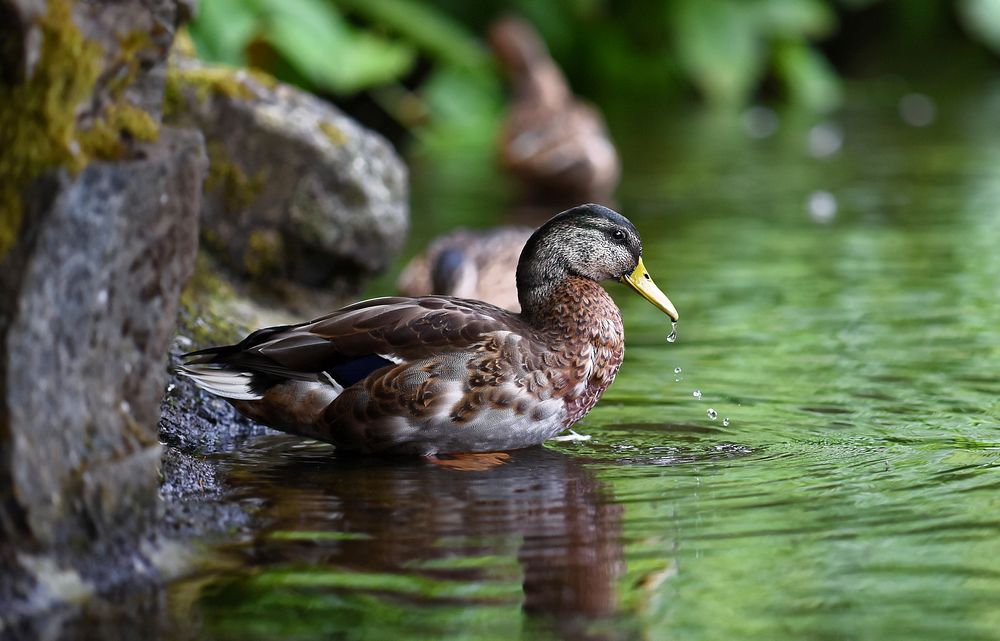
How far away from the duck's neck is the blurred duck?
7.60 m

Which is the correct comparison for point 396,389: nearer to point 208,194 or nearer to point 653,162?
point 208,194

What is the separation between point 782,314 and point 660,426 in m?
2.39

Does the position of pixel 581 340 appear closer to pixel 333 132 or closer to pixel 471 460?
pixel 471 460

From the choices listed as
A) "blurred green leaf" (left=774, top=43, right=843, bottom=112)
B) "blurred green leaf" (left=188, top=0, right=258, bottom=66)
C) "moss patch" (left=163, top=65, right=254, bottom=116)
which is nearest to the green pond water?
"moss patch" (left=163, top=65, right=254, bottom=116)

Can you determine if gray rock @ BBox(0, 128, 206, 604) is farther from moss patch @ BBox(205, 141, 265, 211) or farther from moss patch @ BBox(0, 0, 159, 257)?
moss patch @ BBox(205, 141, 265, 211)

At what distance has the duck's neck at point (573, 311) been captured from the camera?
5727mm

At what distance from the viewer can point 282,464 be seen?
216 inches

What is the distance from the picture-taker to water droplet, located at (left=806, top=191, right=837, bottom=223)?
38.5ft

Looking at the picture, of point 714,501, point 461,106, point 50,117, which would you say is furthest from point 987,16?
point 50,117

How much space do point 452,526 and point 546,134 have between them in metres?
10.2

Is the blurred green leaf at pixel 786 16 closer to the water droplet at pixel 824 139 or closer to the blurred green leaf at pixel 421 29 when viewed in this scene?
the water droplet at pixel 824 139

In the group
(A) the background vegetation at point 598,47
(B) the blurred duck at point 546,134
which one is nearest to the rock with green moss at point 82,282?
(A) the background vegetation at point 598,47

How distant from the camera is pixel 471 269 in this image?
869cm

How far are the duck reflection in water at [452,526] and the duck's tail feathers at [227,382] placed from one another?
23 centimetres
